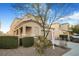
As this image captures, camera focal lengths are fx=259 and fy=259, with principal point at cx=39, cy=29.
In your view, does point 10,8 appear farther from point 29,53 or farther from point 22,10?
point 29,53

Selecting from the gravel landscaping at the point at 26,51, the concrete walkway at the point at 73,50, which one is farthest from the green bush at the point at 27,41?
the concrete walkway at the point at 73,50

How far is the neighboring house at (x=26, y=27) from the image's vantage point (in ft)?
11.8

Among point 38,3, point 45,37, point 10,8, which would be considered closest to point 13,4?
point 10,8

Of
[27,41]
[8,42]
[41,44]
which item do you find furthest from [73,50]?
[8,42]

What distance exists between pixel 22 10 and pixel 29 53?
61 cm

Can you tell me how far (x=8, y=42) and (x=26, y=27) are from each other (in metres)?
0.32

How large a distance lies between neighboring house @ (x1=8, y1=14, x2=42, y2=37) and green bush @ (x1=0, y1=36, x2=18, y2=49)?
0.23 feet

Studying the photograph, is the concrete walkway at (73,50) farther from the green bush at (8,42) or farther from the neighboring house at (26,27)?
the green bush at (8,42)

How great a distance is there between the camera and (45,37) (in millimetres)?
3607

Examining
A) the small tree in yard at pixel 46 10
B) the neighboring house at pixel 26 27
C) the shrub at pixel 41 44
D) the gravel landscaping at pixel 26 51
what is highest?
the small tree in yard at pixel 46 10

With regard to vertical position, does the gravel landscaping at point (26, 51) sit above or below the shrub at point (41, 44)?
below

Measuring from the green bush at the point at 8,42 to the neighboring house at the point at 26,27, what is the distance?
0.23 ft

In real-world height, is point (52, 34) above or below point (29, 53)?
above

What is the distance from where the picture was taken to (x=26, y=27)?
361 centimetres
